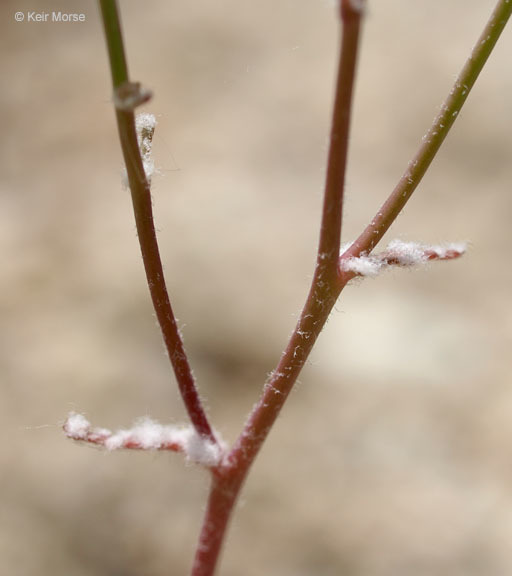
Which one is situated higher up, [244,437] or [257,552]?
[244,437]

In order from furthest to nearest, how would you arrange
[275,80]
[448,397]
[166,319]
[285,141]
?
[275,80] < [285,141] < [448,397] < [166,319]

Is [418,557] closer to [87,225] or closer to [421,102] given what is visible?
[87,225]

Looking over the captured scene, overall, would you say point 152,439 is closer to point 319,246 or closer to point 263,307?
point 319,246

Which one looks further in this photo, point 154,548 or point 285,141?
point 285,141

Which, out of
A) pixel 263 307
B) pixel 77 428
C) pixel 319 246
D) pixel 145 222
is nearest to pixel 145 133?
pixel 145 222

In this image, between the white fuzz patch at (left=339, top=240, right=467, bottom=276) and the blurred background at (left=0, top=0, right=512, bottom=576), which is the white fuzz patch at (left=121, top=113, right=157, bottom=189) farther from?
the blurred background at (left=0, top=0, right=512, bottom=576)

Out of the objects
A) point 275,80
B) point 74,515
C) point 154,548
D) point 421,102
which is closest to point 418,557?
point 154,548

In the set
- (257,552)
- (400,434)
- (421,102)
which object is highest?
(421,102)

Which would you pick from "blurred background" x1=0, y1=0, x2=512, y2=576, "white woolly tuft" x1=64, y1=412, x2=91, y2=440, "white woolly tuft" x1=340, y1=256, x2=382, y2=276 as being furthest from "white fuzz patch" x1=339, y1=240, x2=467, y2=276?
"blurred background" x1=0, y1=0, x2=512, y2=576
